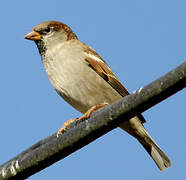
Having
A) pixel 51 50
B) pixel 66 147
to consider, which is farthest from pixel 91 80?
pixel 66 147

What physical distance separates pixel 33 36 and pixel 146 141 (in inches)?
73.5

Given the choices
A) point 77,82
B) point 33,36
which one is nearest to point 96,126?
point 77,82

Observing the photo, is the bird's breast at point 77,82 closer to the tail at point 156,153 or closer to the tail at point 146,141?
the tail at point 146,141

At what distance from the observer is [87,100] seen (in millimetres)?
4555

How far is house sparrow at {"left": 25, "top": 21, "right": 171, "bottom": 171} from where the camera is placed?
4.56 metres

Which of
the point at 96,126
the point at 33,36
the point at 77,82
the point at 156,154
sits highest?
the point at 33,36

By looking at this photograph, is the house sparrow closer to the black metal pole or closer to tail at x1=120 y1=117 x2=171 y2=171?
tail at x1=120 y1=117 x2=171 y2=171

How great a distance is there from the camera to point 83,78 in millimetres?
4598

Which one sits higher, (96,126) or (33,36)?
(33,36)

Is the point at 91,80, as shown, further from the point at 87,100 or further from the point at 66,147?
the point at 66,147

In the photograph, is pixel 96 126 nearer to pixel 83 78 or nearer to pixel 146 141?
pixel 83 78

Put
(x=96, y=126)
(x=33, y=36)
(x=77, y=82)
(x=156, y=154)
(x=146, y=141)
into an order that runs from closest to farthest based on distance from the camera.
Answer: (x=96, y=126), (x=77, y=82), (x=156, y=154), (x=146, y=141), (x=33, y=36)

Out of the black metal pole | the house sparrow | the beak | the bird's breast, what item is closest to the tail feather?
the house sparrow

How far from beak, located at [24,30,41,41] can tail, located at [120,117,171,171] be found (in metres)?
1.51
